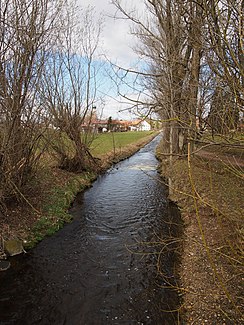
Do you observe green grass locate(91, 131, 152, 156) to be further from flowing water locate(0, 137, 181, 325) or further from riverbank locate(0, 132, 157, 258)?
flowing water locate(0, 137, 181, 325)

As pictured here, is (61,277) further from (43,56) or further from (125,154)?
(125,154)

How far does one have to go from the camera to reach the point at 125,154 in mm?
22516

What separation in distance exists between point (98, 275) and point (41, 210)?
10.8ft

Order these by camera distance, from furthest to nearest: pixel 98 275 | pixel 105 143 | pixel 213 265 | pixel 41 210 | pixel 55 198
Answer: pixel 105 143 < pixel 55 198 < pixel 41 210 < pixel 98 275 < pixel 213 265

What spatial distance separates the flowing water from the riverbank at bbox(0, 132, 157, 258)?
352 millimetres

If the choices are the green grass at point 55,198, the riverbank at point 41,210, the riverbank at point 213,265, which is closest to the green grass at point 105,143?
the green grass at point 55,198

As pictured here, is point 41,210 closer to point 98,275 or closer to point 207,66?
point 98,275

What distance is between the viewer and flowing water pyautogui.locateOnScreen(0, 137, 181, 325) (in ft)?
13.0

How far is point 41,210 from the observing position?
7461 millimetres

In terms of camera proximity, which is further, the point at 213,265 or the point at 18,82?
the point at 18,82

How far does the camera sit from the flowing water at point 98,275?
13.0 ft

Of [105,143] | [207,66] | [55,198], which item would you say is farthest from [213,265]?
[105,143]

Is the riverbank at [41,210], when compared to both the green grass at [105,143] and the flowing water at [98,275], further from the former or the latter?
the green grass at [105,143]

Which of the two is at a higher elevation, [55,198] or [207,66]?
[207,66]
